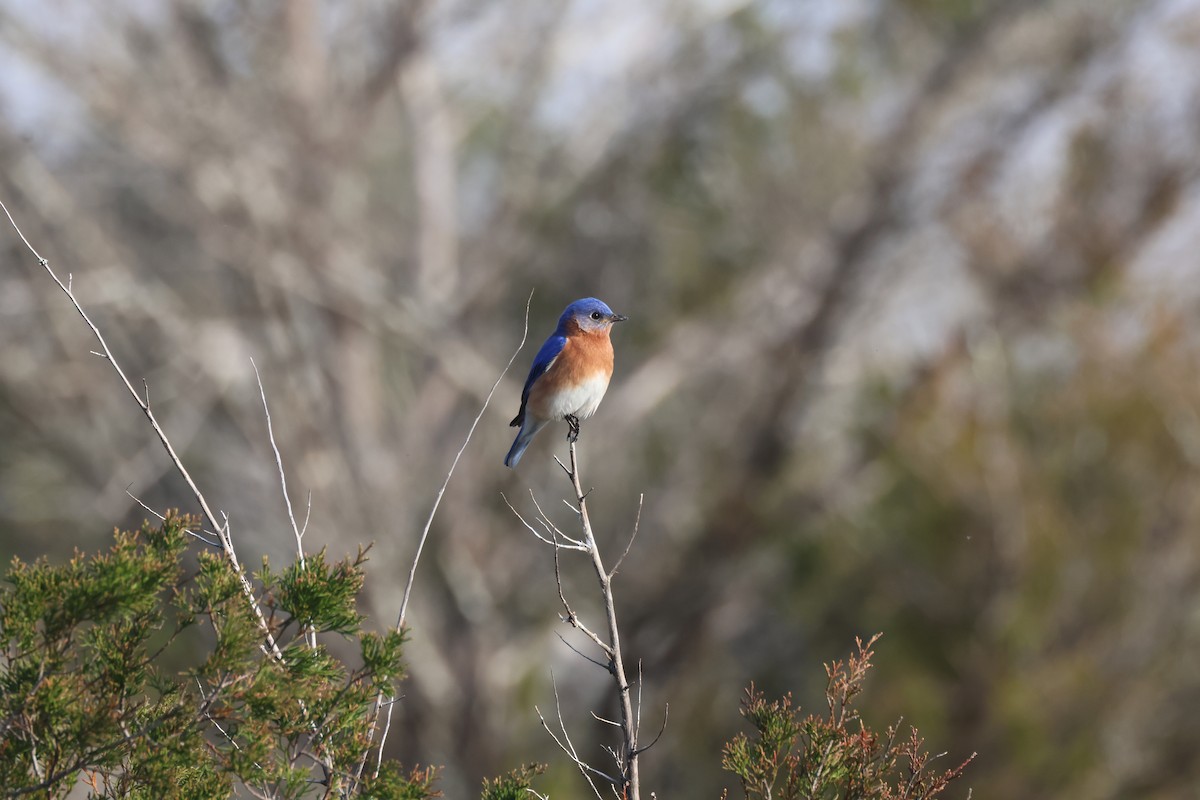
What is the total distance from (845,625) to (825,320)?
368cm

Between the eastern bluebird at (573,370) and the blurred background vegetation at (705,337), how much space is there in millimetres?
8493

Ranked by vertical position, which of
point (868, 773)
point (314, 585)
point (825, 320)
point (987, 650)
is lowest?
point (868, 773)

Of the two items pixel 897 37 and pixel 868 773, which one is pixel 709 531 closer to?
pixel 897 37

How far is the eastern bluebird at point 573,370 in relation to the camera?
5031 millimetres

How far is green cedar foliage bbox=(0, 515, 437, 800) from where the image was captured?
2.98m

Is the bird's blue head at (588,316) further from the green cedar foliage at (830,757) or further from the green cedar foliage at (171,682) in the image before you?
the green cedar foliage at (171,682)

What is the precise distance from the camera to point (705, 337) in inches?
623

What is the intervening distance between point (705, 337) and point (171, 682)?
42.0 feet

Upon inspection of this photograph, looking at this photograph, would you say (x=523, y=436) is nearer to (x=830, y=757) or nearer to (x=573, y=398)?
(x=573, y=398)

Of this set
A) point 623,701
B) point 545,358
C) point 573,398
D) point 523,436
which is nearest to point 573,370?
point 573,398

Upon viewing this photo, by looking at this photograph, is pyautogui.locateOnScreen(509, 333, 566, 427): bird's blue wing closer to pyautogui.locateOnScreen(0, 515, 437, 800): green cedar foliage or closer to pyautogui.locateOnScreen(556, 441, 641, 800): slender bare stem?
pyautogui.locateOnScreen(556, 441, 641, 800): slender bare stem

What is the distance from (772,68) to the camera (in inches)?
596

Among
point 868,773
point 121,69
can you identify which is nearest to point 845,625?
point 121,69

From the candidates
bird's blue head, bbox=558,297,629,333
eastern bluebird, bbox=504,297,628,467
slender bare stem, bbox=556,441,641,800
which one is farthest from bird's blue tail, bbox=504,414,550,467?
slender bare stem, bbox=556,441,641,800
